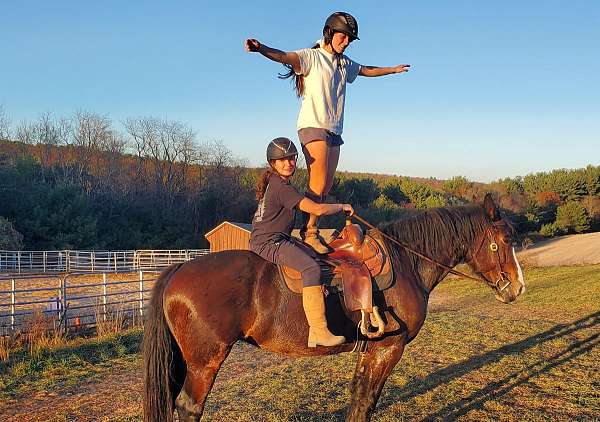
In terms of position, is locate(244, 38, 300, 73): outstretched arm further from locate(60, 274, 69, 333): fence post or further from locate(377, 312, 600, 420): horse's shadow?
locate(60, 274, 69, 333): fence post

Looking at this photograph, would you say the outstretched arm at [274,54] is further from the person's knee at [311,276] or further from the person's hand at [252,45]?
the person's knee at [311,276]

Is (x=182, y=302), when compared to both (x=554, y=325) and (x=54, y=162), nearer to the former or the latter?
(x=554, y=325)

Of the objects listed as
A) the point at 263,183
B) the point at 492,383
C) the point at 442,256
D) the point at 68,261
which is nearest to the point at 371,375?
the point at 442,256

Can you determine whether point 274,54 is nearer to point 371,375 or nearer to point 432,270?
point 432,270

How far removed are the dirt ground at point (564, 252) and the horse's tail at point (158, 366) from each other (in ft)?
80.2

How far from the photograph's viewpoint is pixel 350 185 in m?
45.2

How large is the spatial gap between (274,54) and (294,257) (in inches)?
67.1

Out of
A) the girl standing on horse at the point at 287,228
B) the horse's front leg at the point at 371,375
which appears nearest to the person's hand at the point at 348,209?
the girl standing on horse at the point at 287,228

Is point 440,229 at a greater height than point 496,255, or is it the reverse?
point 440,229

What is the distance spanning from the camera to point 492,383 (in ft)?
21.1

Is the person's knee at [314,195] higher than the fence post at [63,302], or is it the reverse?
the person's knee at [314,195]

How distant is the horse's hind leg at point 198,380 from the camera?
3.57 m

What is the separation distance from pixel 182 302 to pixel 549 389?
5023mm

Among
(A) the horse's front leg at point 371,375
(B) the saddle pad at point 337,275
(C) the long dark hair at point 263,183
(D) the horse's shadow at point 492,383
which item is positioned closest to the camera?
(B) the saddle pad at point 337,275
